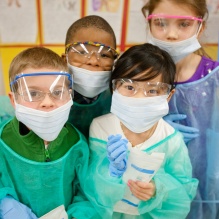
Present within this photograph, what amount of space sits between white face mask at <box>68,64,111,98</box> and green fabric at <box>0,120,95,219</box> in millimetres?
223

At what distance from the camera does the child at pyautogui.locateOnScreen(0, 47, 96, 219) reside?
3.55ft

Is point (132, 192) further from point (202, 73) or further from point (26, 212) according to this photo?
point (202, 73)

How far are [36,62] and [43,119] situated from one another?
0.24 metres

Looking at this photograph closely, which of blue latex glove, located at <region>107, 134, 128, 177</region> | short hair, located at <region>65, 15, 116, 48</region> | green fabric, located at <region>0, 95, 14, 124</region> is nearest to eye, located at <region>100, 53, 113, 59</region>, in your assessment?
short hair, located at <region>65, 15, 116, 48</region>

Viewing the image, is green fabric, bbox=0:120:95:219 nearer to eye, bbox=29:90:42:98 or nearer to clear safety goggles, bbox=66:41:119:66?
eye, bbox=29:90:42:98

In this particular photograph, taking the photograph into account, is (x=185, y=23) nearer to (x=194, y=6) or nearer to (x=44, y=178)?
(x=194, y=6)

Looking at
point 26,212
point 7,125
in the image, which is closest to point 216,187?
point 26,212

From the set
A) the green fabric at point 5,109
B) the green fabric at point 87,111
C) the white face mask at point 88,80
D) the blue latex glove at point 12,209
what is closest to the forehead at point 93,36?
the white face mask at point 88,80

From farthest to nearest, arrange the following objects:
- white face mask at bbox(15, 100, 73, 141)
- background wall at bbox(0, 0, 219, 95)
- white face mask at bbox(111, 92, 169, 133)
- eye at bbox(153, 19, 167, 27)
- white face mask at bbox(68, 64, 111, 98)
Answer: background wall at bbox(0, 0, 219, 95) < eye at bbox(153, 19, 167, 27) < white face mask at bbox(68, 64, 111, 98) < white face mask at bbox(111, 92, 169, 133) < white face mask at bbox(15, 100, 73, 141)

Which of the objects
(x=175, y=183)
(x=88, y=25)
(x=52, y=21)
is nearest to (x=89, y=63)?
(x=88, y=25)

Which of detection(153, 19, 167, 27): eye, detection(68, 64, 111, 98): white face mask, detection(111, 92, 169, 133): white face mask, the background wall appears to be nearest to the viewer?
detection(111, 92, 169, 133): white face mask

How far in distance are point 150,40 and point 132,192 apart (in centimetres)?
74

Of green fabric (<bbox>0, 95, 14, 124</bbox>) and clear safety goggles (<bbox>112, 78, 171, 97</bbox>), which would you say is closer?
clear safety goggles (<bbox>112, 78, 171, 97</bbox>)

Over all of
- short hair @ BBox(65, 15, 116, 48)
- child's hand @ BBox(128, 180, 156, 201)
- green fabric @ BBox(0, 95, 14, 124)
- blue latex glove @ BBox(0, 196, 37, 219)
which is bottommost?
blue latex glove @ BBox(0, 196, 37, 219)
